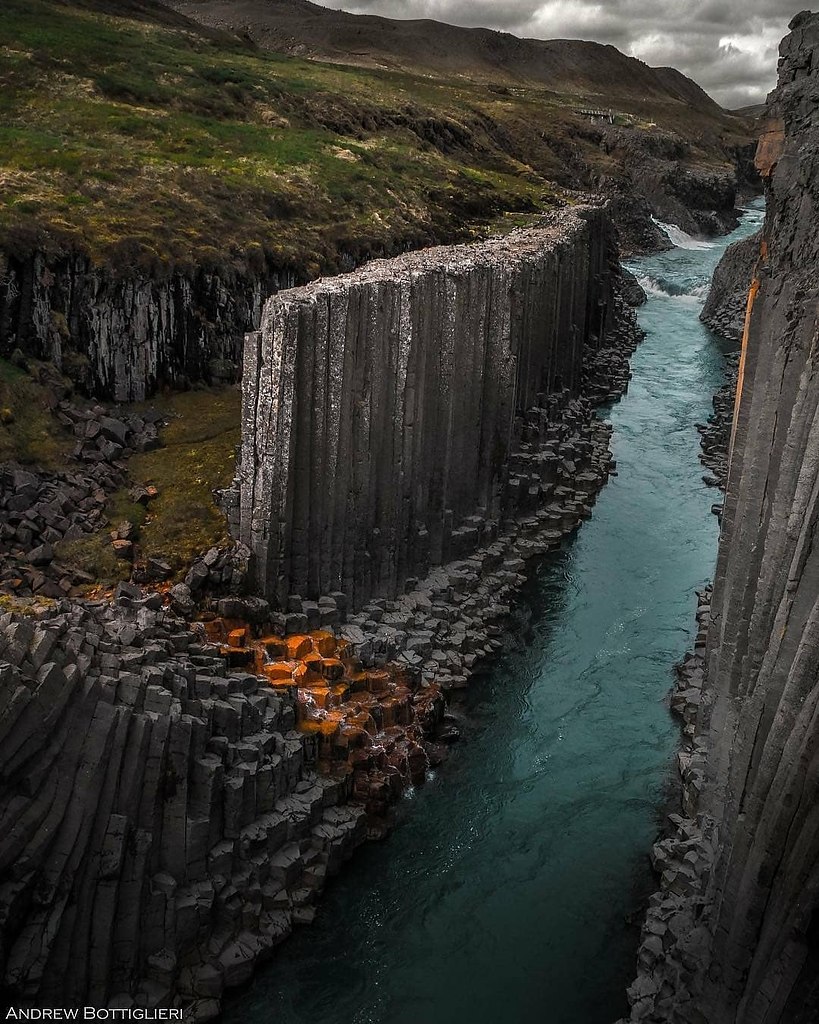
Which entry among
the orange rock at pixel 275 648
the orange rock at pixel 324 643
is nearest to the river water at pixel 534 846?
the orange rock at pixel 324 643

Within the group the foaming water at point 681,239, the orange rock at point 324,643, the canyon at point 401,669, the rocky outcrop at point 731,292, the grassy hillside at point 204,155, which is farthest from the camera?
the foaming water at point 681,239

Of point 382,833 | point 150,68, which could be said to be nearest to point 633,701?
point 382,833

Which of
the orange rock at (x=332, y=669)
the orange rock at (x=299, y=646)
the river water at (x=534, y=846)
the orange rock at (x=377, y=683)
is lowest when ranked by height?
the river water at (x=534, y=846)

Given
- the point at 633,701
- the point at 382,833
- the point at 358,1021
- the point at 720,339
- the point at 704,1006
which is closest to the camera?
the point at 704,1006

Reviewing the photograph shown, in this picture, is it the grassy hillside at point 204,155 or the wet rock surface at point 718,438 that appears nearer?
the grassy hillside at point 204,155

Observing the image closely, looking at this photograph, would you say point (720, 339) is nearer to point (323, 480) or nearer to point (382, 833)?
point (323, 480)

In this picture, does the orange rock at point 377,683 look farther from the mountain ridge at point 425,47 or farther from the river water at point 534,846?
the mountain ridge at point 425,47
